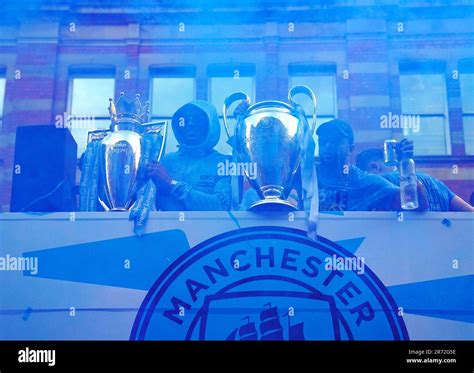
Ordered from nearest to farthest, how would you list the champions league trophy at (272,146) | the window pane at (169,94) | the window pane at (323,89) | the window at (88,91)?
1. the champions league trophy at (272,146)
2. the window pane at (169,94)
3. the window at (88,91)
4. the window pane at (323,89)

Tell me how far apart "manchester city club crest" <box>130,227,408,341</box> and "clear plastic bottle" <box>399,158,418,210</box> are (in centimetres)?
30

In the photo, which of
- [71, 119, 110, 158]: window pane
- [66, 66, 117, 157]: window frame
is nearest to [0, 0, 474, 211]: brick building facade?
[66, 66, 117, 157]: window frame

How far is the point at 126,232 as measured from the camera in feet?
6.68

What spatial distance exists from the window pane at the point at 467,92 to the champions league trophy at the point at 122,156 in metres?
4.82

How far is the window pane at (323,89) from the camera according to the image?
6.27m

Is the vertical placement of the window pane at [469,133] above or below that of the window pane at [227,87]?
below

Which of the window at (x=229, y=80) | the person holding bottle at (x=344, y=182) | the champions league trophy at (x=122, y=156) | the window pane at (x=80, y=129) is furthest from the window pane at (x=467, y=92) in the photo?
the champions league trophy at (x=122, y=156)

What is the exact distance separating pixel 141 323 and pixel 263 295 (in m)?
0.41

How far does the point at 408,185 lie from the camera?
7.00 ft

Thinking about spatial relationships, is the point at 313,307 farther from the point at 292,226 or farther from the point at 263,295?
the point at 292,226

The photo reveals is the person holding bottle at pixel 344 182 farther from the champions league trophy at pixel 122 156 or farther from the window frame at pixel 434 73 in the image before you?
the window frame at pixel 434 73
